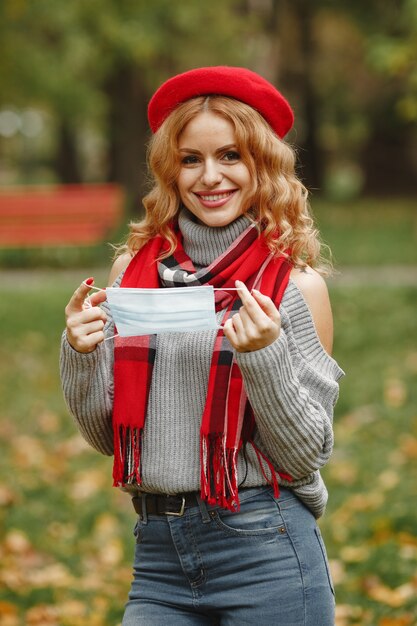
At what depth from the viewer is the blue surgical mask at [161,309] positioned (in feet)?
7.90

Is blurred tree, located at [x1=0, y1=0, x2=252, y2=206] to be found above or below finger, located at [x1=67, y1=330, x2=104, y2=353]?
above

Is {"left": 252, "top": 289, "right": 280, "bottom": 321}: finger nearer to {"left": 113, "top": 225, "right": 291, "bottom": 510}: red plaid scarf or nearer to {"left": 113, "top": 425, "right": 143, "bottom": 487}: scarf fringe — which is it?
{"left": 113, "top": 225, "right": 291, "bottom": 510}: red plaid scarf

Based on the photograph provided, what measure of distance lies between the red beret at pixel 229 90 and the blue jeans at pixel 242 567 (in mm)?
937

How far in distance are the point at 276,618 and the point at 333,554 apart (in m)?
2.31

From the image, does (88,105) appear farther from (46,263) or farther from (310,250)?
(310,250)

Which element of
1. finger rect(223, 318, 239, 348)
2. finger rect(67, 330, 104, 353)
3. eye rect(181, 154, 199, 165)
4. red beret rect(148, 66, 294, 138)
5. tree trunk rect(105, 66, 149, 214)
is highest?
tree trunk rect(105, 66, 149, 214)

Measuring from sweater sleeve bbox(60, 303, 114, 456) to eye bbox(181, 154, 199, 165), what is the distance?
42 cm

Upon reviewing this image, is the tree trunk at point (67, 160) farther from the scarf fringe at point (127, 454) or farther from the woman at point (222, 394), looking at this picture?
the scarf fringe at point (127, 454)

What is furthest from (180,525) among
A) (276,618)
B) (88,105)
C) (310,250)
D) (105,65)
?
(88,105)

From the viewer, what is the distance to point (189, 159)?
2.63 metres

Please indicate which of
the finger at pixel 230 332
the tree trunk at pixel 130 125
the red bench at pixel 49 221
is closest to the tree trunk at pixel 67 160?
the tree trunk at pixel 130 125

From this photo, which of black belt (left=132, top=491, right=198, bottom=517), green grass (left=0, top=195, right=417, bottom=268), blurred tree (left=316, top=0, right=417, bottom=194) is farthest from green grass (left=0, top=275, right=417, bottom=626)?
blurred tree (left=316, top=0, right=417, bottom=194)

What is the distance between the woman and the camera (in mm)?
2443

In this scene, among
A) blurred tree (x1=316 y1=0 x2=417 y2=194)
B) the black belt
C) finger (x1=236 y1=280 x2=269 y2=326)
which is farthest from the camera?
blurred tree (x1=316 y1=0 x2=417 y2=194)
